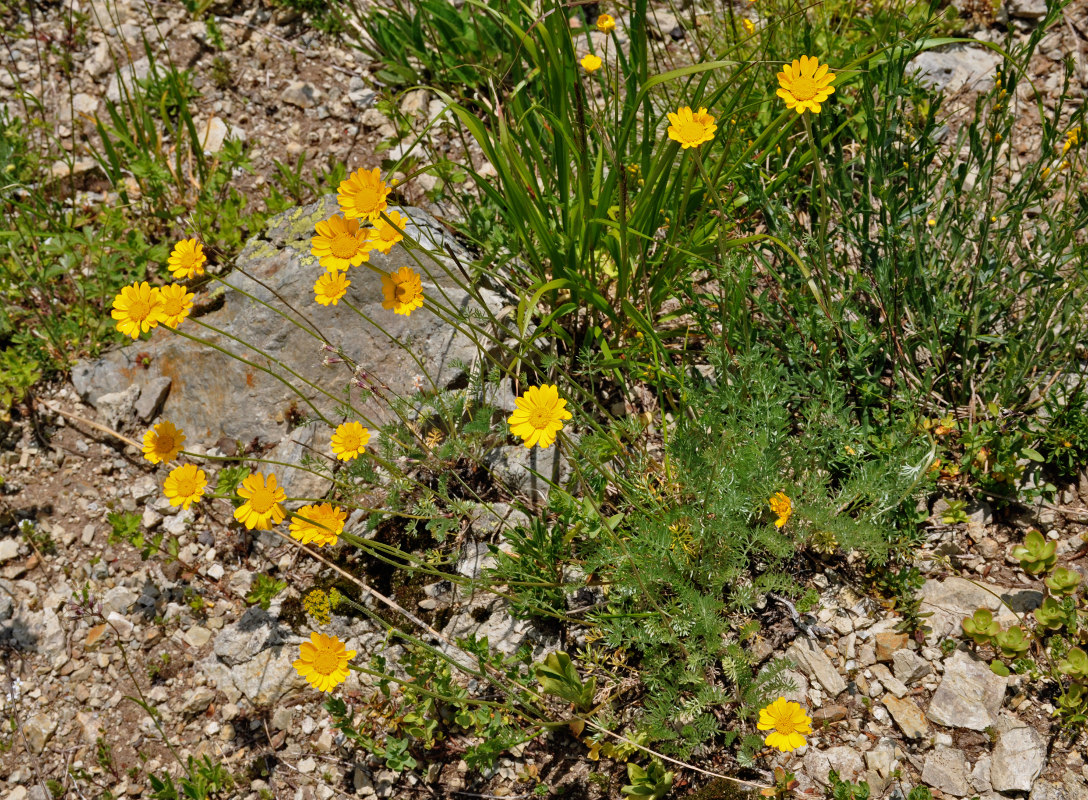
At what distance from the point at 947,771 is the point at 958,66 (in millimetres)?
3204

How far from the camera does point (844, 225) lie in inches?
113

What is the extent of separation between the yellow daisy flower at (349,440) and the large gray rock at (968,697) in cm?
197

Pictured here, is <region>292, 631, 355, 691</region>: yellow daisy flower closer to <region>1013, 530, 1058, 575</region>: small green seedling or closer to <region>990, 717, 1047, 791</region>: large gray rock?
<region>990, 717, 1047, 791</region>: large gray rock

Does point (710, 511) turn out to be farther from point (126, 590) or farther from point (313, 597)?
point (126, 590)

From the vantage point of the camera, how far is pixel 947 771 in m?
2.33

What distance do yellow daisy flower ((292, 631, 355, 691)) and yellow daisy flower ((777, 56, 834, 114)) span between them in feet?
6.39

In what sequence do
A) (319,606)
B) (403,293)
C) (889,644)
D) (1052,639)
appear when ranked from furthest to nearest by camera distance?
(319,606) < (889,644) < (1052,639) < (403,293)

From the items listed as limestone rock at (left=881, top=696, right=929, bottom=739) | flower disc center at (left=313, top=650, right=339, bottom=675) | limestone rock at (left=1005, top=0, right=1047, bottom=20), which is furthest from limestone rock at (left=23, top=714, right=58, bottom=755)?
limestone rock at (left=1005, top=0, right=1047, bottom=20)

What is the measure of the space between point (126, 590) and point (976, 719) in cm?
300

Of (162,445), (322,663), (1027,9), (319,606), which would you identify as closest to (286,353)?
(162,445)

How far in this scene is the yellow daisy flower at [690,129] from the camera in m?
2.23

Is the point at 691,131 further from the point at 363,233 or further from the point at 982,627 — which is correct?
the point at 982,627

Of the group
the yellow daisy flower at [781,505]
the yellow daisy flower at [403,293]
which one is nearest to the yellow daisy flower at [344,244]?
the yellow daisy flower at [403,293]

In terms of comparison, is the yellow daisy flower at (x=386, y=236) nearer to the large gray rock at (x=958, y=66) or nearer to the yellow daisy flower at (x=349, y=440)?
the yellow daisy flower at (x=349, y=440)
